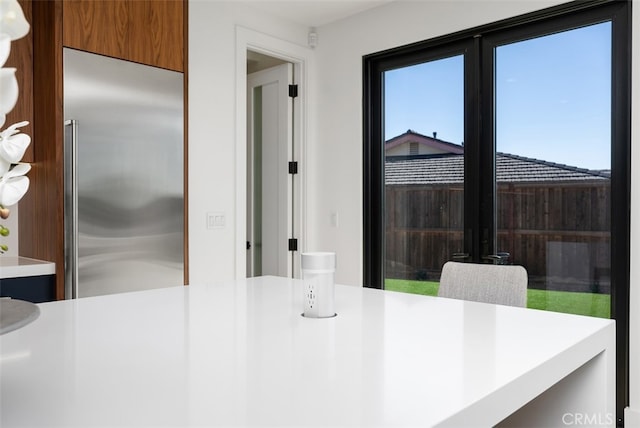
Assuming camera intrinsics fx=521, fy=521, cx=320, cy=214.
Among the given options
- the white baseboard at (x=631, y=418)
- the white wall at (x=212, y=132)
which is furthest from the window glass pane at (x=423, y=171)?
the white baseboard at (x=631, y=418)

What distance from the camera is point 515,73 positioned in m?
3.09

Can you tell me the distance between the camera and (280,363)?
1005 millimetres

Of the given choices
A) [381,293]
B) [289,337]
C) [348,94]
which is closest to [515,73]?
[348,94]

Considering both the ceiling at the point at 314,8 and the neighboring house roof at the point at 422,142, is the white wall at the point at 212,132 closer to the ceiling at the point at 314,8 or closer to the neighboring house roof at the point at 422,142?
the ceiling at the point at 314,8

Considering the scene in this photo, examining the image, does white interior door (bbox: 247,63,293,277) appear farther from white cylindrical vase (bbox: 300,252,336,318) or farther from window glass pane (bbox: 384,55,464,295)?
white cylindrical vase (bbox: 300,252,336,318)

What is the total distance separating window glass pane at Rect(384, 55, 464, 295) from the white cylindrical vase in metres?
2.07

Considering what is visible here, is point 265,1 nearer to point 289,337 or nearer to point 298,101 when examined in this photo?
point 298,101

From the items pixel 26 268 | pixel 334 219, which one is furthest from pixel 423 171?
pixel 26 268

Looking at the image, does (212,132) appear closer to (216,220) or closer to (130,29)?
(216,220)

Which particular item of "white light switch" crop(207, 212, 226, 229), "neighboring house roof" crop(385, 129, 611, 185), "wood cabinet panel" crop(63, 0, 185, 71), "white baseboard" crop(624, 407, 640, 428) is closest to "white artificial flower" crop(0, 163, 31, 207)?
"wood cabinet panel" crop(63, 0, 185, 71)

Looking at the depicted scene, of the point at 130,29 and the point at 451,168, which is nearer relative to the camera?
the point at 130,29

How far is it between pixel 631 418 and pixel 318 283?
209cm

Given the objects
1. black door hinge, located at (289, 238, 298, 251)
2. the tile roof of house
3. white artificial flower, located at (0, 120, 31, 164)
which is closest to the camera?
white artificial flower, located at (0, 120, 31, 164)

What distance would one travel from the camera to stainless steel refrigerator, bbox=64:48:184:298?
2578 mm
